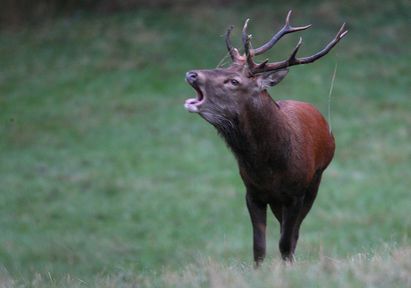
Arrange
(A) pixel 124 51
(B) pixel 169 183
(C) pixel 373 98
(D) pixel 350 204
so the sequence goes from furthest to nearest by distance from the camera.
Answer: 1. (A) pixel 124 51
2. (C) pixel 373 98
3. (B) pixel 169 183
4. (D) pixel 350 204

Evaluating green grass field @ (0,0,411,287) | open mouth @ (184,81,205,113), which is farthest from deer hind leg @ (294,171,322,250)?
open mouth @ (184,81,205,113)

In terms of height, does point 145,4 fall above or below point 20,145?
above

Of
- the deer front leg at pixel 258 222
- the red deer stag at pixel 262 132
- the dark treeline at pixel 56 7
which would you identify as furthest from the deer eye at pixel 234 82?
the dark treeline at pixel 56 7

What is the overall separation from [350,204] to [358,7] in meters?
11.4

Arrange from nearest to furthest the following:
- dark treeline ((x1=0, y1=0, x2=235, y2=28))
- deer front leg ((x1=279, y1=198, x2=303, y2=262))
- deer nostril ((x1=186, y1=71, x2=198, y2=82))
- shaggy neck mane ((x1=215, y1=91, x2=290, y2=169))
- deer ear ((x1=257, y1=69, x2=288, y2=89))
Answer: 1. deer nostril ((x1=186, y1=71, x2=198, y2=82))
2. shaggy neck mane ((x1=215, y1=91, x2=290, y2=169))
3. deer ear ((x1=257, y1=69, x2=288, y2=89))
4. deer front leg ((x1=279, y1=198, x2=303, y2=262))
5. dark treeline ((x1=0, y1=0, x2=235, y2=28))

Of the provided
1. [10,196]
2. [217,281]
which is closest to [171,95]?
[10,196]

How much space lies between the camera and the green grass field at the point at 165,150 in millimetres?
14422

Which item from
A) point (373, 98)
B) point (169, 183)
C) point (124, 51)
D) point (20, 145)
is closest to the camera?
point (169, 183)

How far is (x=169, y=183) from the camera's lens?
18.5 metres

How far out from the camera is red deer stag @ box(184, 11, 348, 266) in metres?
8.19

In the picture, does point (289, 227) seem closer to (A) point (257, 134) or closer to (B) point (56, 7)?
(A) point (257, 134)

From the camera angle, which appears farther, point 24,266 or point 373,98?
point 373,98

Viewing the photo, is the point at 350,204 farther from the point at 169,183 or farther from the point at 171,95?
the point at 171,95

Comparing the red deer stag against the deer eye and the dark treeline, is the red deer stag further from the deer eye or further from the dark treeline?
the dark treeline
